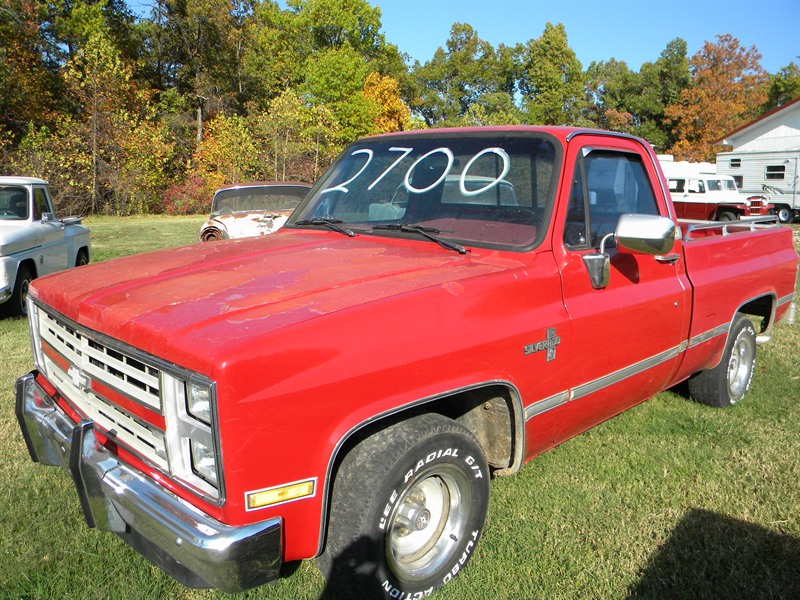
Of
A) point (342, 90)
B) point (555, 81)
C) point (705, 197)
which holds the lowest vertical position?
point (705, 197)

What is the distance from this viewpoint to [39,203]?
8.84 meters

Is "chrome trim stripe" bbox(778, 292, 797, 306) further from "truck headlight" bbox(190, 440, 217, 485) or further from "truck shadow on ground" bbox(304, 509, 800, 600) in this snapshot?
"truck headlight" bbox(190, 440, 217, 485)

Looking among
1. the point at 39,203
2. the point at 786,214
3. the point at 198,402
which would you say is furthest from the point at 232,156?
the point at 198,402

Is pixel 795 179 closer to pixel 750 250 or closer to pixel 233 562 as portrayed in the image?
pixel 750 250

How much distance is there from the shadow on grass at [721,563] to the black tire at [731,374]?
61.5 inches

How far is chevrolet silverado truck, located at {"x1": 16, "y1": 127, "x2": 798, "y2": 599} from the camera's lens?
2.10m

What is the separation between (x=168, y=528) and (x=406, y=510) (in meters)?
0.94

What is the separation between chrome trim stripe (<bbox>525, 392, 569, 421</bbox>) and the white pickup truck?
6276 mm

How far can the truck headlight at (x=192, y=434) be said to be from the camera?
2.04m

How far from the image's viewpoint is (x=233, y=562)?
6.63 feet

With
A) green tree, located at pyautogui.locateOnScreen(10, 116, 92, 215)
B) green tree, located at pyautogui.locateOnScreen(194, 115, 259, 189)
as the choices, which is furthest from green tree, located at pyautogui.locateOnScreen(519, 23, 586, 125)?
green tree, located at pyautogui.locateOnScreen(10, 116, 92, 215)

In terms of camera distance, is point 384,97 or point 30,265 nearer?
point 30,265

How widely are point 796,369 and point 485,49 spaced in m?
64.1

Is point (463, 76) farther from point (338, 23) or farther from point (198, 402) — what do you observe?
point (198, 402)
